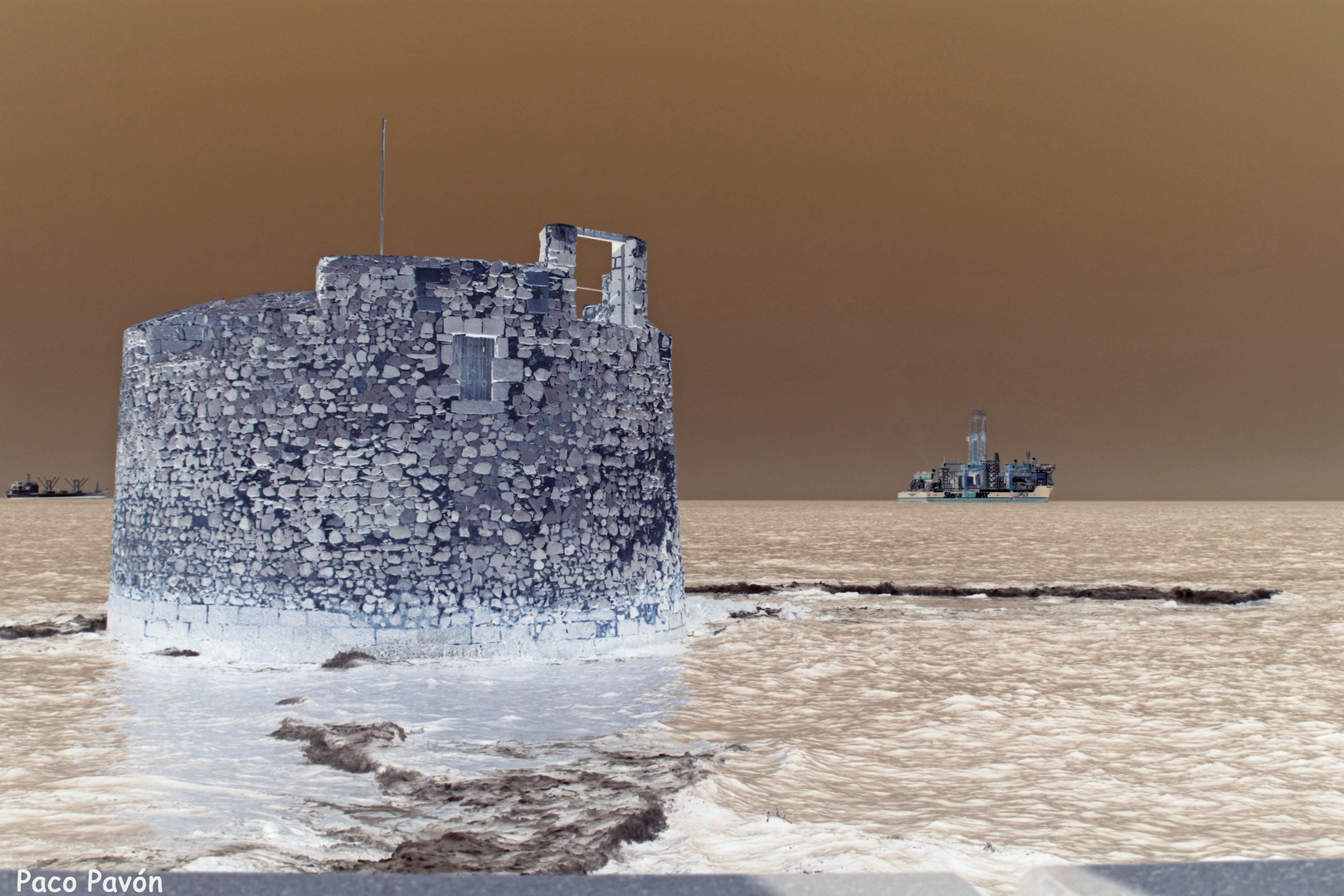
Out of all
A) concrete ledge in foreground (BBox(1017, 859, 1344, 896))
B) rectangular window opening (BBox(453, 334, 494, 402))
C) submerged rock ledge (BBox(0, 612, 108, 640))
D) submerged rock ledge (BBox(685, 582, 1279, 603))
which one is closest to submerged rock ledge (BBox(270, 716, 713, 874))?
concrete ledge in foreground (BBox(1017, 859, 1344, 896))

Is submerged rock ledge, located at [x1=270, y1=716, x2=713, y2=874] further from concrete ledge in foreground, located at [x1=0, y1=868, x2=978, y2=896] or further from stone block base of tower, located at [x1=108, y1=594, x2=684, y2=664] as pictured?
concrete ledge in foreground, located at [x1=0, y1=868, x2=978, y2=896]

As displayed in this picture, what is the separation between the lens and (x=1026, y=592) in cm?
2264

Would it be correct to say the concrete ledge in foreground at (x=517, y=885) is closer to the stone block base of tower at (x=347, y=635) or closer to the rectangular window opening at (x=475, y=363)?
the stone block base of tower at (x=347, y=635)

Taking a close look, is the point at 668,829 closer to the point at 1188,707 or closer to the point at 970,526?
the point at 1188,707

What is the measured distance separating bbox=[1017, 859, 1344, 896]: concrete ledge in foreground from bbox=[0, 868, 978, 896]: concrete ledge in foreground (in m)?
0.23

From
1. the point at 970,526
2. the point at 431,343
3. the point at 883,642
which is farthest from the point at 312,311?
the point at 970,526

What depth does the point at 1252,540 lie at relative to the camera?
5338 cm

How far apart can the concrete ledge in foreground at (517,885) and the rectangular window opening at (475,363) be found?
9091 millimetres

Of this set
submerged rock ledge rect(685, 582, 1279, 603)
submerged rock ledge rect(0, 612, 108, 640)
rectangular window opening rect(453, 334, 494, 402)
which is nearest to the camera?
rectangular window opening rect(453, 334, 494, 402)

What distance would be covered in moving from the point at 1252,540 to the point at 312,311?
188ft

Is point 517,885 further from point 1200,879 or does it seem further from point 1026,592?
point 1026,592

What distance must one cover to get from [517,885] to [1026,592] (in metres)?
22.9

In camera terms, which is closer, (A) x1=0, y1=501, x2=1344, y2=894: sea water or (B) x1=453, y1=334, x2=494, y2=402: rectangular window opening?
(A) x1=0, y1=501, x2=1344, y2=894: sea water

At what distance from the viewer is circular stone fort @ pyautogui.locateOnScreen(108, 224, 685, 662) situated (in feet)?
34.2
